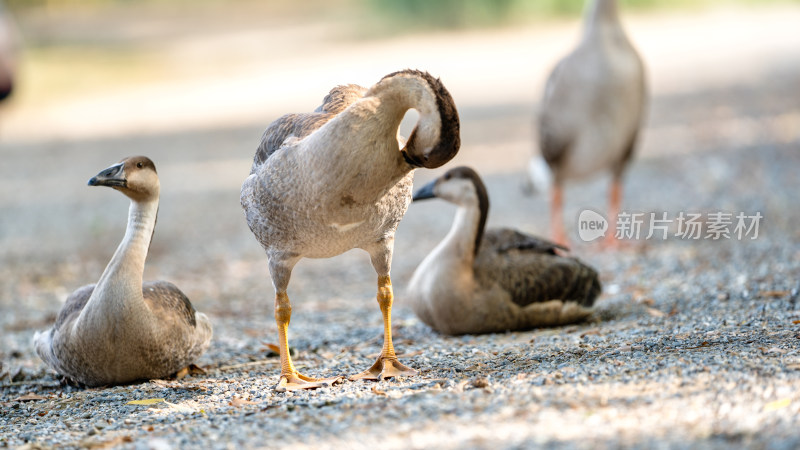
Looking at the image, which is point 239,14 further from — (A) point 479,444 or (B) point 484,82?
(A) point 479,444

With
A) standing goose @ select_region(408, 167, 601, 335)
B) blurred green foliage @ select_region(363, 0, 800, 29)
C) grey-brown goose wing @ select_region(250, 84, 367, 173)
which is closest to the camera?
grey-brown goose wing @ select_region(250, 84, 367, 173)

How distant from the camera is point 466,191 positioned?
19.8 ft

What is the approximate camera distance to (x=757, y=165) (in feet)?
35.6

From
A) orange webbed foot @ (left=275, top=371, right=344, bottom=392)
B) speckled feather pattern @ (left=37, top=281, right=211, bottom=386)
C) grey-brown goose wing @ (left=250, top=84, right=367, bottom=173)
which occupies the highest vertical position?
grey-brown goose wing @ (left=250, top=84, right=367, bottom=173)

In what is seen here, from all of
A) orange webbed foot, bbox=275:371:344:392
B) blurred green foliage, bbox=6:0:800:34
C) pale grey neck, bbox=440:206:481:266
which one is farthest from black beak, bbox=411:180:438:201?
blurred green foliage, bbox=6:0:800:34

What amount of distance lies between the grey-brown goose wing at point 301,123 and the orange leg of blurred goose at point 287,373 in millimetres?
766

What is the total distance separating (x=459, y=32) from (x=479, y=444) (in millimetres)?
25539

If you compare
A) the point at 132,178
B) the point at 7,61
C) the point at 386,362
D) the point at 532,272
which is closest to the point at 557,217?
the point at 532,272

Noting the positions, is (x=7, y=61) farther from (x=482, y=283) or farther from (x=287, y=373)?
(x=287, y=373)

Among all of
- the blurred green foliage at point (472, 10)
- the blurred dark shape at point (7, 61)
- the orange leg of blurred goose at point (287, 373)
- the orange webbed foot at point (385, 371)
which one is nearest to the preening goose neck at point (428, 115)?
the orange webbed foot at point (385, 371)

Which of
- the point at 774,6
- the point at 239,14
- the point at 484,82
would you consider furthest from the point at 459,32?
the point at 239,14

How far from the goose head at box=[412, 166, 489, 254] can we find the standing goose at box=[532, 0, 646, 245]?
253 cm

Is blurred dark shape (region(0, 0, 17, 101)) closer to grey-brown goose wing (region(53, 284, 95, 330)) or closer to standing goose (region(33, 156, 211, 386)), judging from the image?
grey-brown goose wing (region(53, 284, 95, 330))

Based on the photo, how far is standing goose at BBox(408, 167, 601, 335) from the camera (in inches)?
229
